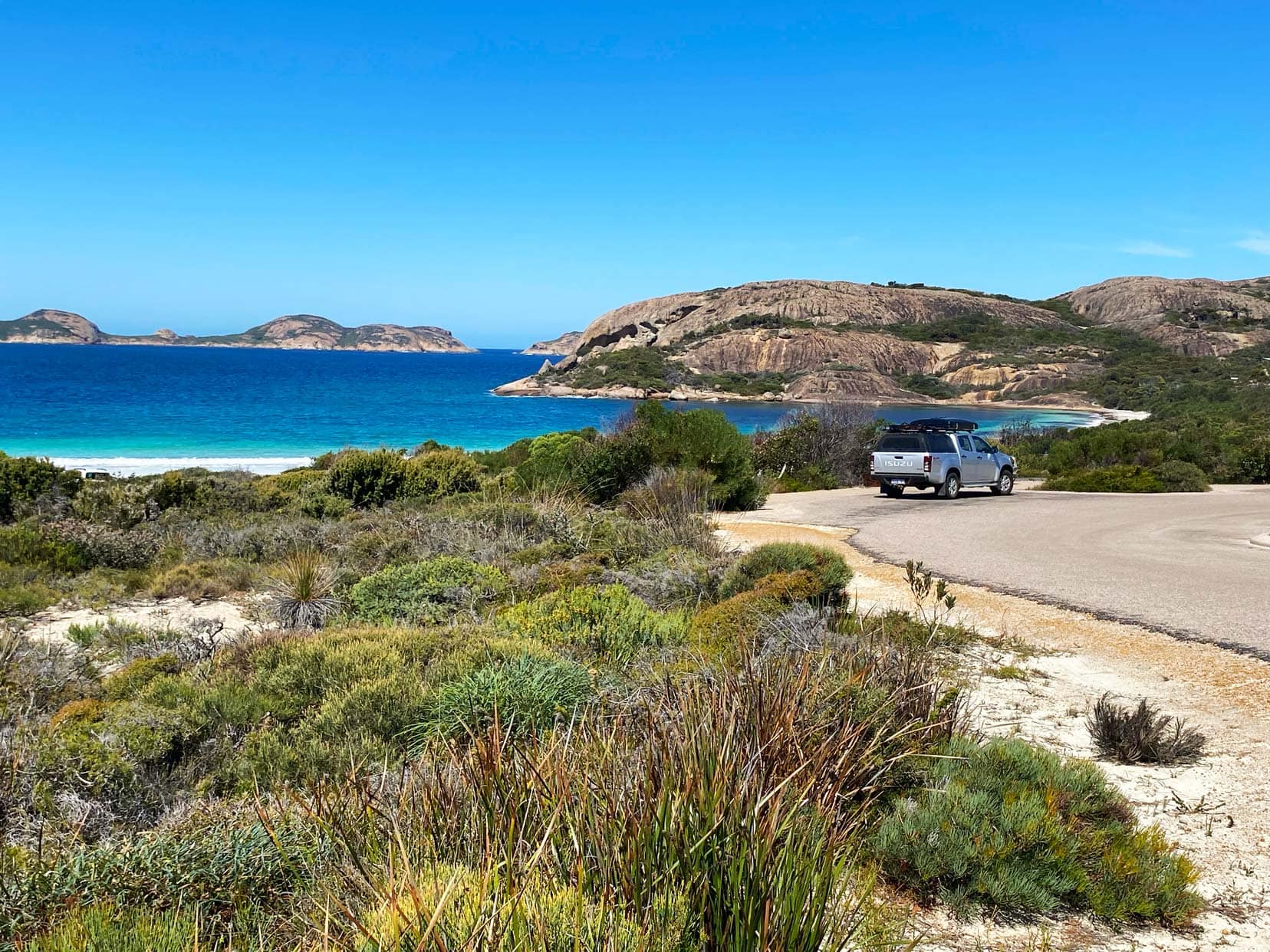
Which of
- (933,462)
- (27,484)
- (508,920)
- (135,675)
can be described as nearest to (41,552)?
(27,484)

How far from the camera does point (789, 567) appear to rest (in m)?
9.28

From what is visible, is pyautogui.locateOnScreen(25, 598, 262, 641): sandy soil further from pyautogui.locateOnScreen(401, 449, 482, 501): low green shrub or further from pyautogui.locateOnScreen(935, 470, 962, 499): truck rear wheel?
pyautogui.locateOnScreen(935, 470, 962, 499): truck rear wheel

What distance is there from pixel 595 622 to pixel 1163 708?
14.6 feet

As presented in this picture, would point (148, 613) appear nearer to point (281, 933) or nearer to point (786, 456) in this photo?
point (281, 933)

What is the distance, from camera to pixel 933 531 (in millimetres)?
15203

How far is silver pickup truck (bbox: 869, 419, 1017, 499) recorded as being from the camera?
68.3ft

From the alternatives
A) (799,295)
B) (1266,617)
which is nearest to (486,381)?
(799,295)

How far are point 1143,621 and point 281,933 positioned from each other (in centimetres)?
889

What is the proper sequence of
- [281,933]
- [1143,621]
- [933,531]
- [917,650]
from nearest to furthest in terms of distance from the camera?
[281,933] < [917,650] < [1143,621] < [933,531]

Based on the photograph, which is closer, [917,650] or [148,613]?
[917,650]

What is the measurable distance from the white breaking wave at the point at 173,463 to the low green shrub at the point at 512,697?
112 ft

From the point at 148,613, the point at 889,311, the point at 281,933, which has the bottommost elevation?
the point at 148,613

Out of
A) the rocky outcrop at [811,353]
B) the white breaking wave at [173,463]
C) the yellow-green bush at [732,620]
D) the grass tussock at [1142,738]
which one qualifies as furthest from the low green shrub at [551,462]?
the rocky outcrop at [811,353]

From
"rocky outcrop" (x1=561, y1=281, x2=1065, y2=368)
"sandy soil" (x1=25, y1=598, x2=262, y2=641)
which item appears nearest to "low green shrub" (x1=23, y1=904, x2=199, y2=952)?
"sandy soil" (x1=25, y1=598, x2=262, y2=641)
